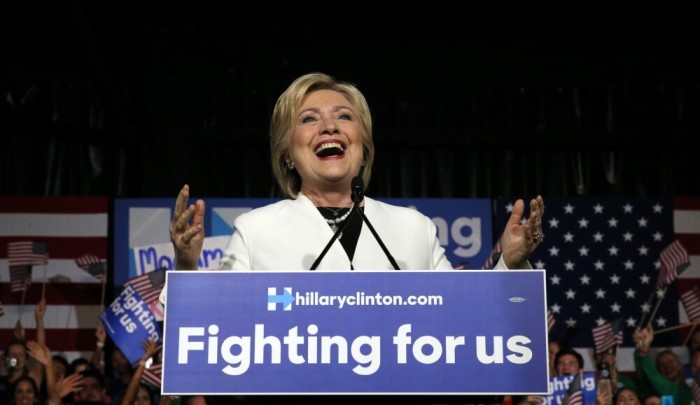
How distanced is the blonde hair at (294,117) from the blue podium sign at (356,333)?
25.9 inches

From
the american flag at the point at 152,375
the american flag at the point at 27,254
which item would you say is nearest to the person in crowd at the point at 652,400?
the american flag at the point at 152,375

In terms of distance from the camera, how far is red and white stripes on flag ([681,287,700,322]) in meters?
6.79

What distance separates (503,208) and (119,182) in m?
2.71

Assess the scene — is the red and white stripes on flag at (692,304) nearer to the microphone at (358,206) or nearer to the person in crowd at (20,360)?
the person in crowd at (20,360)

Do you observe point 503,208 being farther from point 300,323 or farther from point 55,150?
point 300,323

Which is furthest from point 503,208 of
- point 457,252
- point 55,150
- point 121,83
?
point 55,150

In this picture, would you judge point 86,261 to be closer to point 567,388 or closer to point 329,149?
point 567,388

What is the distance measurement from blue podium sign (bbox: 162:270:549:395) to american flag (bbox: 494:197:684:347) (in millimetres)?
5289

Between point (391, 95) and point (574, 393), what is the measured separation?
2769 mm

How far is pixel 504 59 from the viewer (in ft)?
24.8

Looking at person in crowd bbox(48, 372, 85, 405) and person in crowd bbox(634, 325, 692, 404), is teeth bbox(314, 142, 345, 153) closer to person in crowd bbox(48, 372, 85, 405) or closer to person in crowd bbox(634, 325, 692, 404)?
person in crowd bbox(48, 372, 85, 405)

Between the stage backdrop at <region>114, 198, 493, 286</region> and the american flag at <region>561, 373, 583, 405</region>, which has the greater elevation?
the stage backdrop at <region>114, 198, 493, 286</region>

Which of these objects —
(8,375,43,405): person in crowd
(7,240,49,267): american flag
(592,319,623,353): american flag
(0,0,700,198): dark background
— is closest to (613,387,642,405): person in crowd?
(592,319,623,353): american flag

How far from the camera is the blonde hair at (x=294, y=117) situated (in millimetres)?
2357
